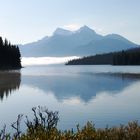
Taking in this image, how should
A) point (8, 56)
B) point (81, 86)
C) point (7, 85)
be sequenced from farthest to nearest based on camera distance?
point (8, 56), point (7, 85), point (81, 86)

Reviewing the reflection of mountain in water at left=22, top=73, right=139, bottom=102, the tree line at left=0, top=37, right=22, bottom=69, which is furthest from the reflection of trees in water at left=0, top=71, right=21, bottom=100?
the tree line at left=0, top=37, right=22, bottom=69

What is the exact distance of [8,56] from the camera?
433 ft

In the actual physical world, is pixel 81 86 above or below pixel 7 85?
below

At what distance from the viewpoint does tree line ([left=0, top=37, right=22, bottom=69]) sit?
419 feet

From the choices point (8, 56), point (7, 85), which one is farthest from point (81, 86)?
point (8, 56)

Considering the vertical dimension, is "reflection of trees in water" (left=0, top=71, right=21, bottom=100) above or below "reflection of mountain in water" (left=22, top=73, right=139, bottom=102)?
above

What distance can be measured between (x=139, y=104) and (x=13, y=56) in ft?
337

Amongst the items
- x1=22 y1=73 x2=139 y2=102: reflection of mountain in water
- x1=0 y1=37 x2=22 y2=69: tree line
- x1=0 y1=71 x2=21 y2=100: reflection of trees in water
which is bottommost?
x1=22 y1=73 x2=139 y2=102: reflection of mountain in water

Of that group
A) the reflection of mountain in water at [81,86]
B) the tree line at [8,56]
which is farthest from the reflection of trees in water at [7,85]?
the tree line at [8,56]

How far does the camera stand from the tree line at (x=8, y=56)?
12765cm

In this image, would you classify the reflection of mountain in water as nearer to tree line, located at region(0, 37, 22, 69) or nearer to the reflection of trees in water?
the reflection of trees in water

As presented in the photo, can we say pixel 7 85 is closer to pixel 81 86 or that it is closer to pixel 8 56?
pixel 81 86

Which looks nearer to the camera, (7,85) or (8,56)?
(7,85)

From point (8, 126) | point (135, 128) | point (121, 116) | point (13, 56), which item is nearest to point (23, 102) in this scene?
point (121, 116)
